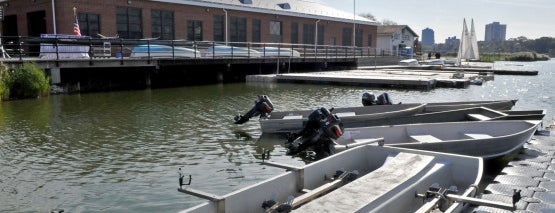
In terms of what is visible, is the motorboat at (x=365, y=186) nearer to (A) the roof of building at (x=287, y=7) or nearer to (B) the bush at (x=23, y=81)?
(B) the bush at (x=23, y=81)

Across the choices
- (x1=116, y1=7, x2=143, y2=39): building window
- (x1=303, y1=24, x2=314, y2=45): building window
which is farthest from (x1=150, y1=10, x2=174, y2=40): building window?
(x1=303, y1=24, x2=314, y2=45): building window

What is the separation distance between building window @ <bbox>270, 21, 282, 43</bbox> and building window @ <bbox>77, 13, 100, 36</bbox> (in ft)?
52.0

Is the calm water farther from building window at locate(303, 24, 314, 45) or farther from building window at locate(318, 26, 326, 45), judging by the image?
building window at locate(318, 26, 326, 45)

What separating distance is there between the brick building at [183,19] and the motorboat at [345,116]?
67.6 ft

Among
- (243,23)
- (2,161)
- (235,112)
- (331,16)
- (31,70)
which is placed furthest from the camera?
(331,16)

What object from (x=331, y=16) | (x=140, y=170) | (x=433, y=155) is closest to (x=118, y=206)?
(x=140, y=170)

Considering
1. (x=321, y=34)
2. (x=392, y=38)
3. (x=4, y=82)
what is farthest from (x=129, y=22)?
(x=392, y=38)

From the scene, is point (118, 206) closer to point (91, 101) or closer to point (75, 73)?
point (91, 101)

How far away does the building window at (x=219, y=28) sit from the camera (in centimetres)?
3700

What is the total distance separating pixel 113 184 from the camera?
8320 millimetres

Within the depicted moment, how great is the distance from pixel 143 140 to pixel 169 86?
1662 cm

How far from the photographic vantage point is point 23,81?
66.1ft

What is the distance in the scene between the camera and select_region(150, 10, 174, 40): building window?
33000 mm

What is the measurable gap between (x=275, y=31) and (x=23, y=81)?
82.2 ft
